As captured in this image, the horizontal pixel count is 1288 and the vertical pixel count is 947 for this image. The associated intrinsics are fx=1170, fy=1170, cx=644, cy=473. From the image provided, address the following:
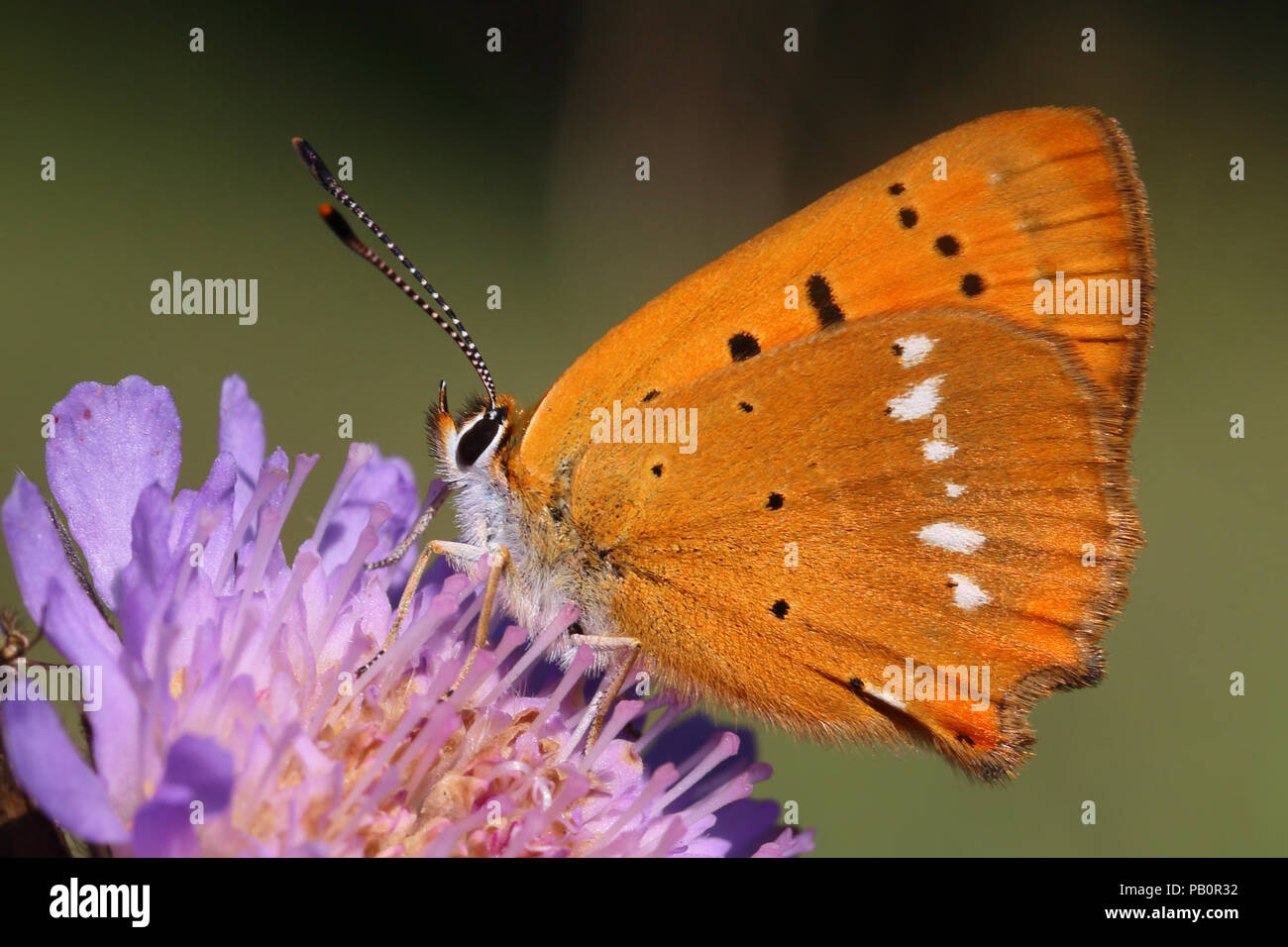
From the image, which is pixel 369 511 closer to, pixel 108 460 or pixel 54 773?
pixel 108 460

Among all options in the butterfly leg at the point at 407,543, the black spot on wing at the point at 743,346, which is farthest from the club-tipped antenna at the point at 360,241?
the black spot on wing at the point at 743,346

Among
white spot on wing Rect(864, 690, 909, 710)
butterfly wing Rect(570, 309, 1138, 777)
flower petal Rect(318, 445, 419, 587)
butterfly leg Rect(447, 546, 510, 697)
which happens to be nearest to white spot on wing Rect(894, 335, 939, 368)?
Result: butterfly wing Rect(570, 309, 1138, 777)

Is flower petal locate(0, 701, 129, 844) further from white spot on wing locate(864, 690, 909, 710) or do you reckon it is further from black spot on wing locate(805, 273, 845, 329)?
black spot on wing locate(805, 273, 845, 329)

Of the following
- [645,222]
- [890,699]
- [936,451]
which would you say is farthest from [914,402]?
[645,222]
